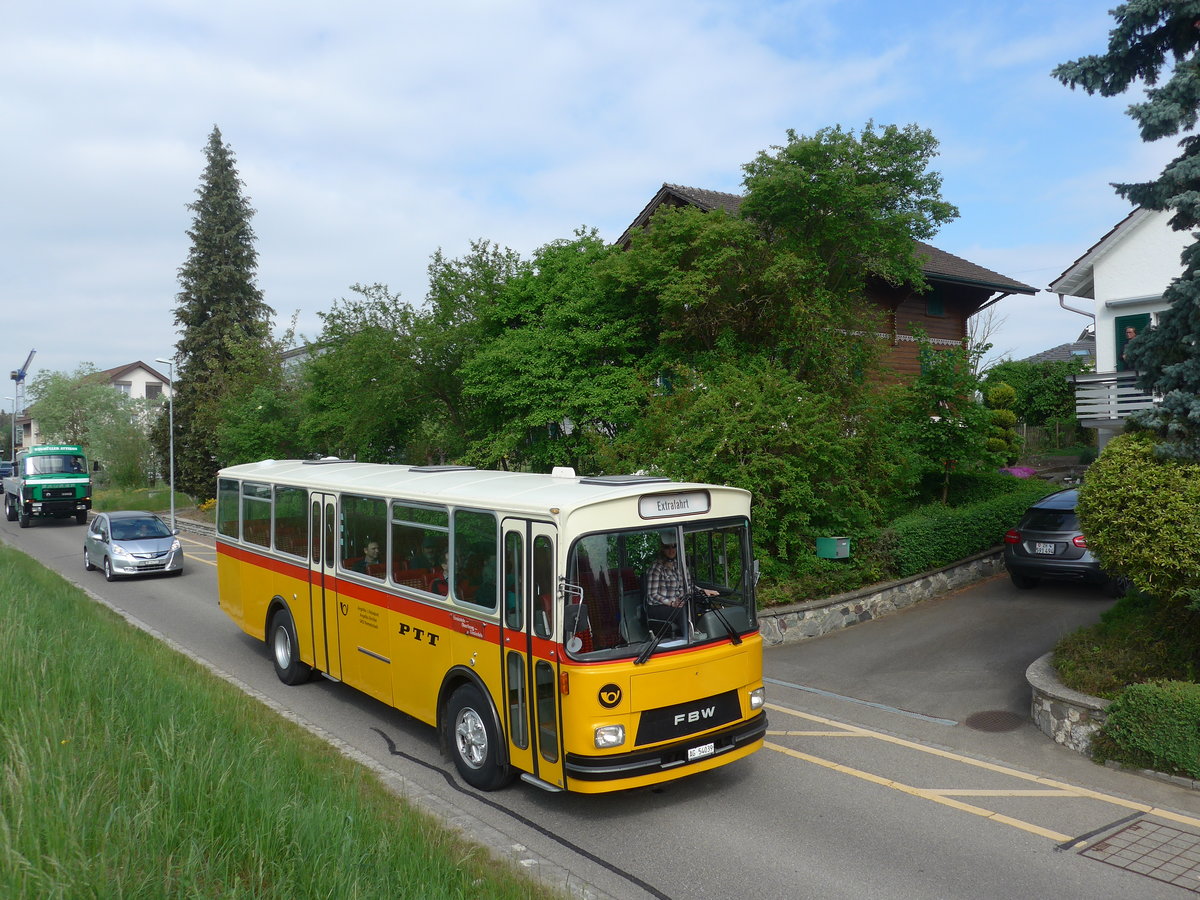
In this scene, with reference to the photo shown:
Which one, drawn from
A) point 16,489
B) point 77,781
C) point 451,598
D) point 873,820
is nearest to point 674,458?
point 451,598

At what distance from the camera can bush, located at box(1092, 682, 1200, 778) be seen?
772 centimetres

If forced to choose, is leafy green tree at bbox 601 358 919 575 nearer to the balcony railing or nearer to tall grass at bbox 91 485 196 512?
the balcony railing

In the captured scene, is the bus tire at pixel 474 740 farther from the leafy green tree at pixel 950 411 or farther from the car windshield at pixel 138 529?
the car windshield at pixel 138 529

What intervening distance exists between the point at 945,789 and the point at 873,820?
3.46ft

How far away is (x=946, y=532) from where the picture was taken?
16484mm

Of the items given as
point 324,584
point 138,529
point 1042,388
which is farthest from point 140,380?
point 324,584

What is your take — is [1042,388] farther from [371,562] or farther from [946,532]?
[371,562]

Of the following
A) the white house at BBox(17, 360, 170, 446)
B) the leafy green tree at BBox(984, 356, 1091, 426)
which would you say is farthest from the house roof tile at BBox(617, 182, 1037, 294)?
the white house at BBox(17, 360, 170, 446)

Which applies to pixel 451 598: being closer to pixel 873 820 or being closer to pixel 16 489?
pixel 873 820

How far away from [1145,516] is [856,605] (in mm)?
6305

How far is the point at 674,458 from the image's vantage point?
14.4m

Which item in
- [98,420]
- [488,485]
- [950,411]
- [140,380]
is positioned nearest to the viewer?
[488,485]

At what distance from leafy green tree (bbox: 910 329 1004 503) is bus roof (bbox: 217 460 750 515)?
11.3 m

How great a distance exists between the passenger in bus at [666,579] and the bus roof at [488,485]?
19.3 inches
